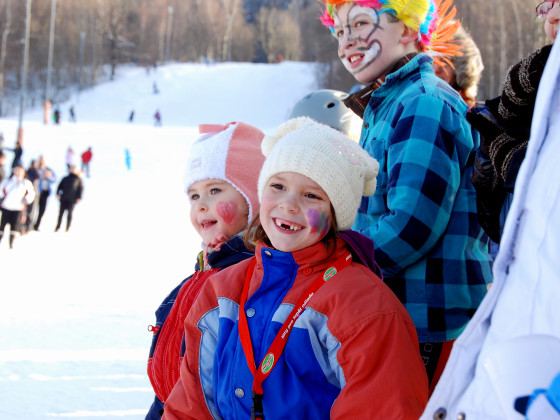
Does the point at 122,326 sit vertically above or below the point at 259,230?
below

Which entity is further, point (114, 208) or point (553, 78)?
point (114, 208)

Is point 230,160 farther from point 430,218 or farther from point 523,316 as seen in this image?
point 523,316

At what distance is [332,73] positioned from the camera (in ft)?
138

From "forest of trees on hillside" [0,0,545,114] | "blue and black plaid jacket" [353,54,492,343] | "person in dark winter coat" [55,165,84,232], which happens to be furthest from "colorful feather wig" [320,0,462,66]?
"forest of trees on hillside" [0,0,545,114]

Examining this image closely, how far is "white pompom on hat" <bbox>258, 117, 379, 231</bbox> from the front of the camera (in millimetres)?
1926

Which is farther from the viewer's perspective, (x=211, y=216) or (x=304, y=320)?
(x=211, y=216)

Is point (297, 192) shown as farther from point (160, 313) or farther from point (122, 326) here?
point (122, 326)

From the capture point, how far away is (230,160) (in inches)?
97.6

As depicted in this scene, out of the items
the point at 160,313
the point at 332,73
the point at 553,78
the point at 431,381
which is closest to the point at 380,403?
the point at 431,381

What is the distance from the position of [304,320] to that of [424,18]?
1.31 meters

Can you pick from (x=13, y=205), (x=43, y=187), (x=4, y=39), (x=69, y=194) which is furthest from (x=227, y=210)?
(x=4, y=39)

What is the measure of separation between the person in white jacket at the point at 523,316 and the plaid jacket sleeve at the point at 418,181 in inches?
40.9

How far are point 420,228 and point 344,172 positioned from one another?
0.30 meters

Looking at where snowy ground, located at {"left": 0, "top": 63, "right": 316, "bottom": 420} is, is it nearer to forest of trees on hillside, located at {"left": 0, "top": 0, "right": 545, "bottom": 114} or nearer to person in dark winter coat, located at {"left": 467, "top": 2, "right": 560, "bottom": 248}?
person in dark winter coat, located at {"left": 467, "top": 2, "right": 560, "bottom": 248}
